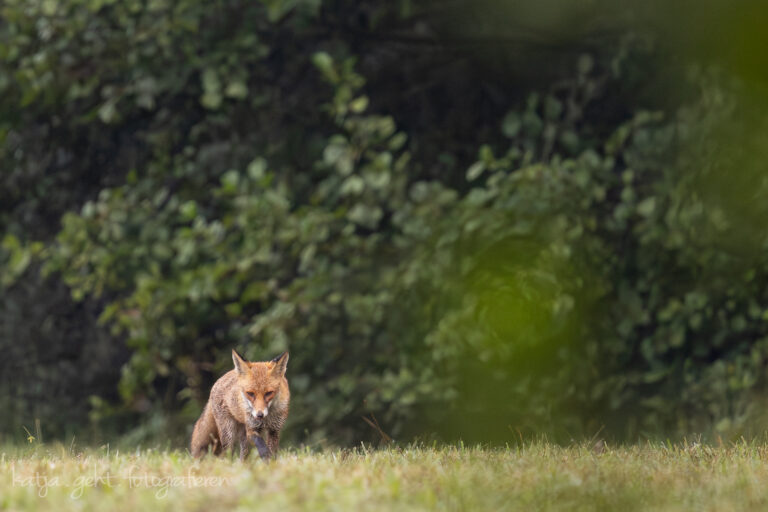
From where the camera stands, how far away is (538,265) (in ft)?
16.9

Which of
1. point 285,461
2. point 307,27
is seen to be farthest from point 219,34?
point 285,461

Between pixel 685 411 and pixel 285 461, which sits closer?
pixel 285 461

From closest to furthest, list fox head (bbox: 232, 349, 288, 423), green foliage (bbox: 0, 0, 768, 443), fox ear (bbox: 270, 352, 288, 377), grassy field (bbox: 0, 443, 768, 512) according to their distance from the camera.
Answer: grassy field (bbox: 0, 443, 768, 512) → fox head (bbox: 232, 349, 288, 423) → fox ear (bbox: 270, 352, 288, 377) → green foliage (bbox: 0, 0, 768, 443)

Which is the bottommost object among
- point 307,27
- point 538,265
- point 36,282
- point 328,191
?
point 36,282

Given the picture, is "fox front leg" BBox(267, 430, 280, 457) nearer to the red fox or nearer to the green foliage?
the red fox

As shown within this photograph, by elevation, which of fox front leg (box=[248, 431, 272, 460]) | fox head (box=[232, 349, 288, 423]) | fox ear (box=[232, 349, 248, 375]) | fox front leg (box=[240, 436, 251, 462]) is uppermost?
fox ear (box=[232, 349, 248, 375])

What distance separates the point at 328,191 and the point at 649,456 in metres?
2.47

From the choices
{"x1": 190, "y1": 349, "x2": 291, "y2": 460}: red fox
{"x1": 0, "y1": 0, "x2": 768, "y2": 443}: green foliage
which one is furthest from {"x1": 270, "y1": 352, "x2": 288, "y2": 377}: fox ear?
{"x1": 0, "y1": 0, "x2": 768, "y2": 443}: green foliage

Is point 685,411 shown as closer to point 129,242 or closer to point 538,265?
point 538,265

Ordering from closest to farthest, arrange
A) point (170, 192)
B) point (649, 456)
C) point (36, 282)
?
1. point (649, 456)
2. point (170, 192)
3. point (36, 282)

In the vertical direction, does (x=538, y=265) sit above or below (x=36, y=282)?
above

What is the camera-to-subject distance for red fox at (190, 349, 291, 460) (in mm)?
3172

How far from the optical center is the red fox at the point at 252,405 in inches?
125

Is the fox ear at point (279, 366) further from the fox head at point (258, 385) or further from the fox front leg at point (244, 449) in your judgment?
the fox front leg at point (244, 449)
